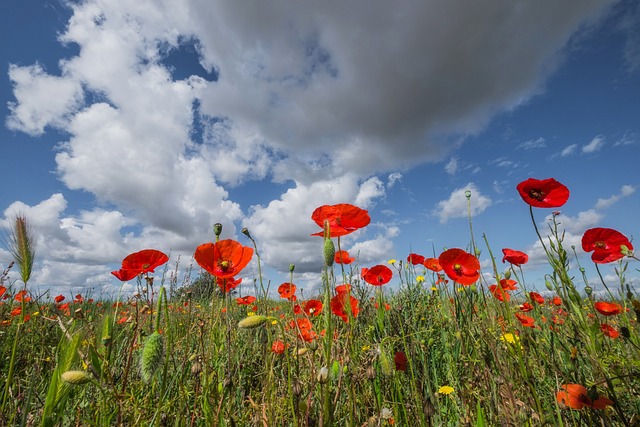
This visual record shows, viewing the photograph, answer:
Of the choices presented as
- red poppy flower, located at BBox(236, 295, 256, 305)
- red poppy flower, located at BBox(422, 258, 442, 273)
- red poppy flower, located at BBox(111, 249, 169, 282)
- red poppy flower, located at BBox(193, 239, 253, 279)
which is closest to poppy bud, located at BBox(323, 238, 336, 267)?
red poppy flower, located at BBox(193, 239, 253, 279)

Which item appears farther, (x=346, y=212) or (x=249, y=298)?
(x=249, y=298)

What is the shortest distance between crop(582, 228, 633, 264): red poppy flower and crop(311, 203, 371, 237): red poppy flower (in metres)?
1.39

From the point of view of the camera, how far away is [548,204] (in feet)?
6.01

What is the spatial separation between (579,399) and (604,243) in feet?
3.13

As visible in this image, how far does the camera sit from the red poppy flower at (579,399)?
1443 millimetres

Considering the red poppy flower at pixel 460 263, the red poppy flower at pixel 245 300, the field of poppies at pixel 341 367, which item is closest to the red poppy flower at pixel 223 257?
the field of poppies at pixel 341 367

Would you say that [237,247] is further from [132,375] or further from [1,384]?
[1,384]

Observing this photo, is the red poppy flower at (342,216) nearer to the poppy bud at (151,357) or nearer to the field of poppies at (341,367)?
the field of poppies at (341,367)

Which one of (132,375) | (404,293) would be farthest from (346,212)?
(404,293)

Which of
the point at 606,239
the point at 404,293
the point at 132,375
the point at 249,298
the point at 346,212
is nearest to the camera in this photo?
the point at 346,212

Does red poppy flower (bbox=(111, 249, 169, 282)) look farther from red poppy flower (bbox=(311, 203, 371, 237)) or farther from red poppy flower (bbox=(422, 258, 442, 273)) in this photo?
red poppy flower (bbox=(422, 258, 442, 273))

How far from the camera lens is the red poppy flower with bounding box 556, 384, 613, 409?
144 cm

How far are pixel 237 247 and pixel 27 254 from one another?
1170mm

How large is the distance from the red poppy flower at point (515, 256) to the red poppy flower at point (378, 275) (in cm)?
103
